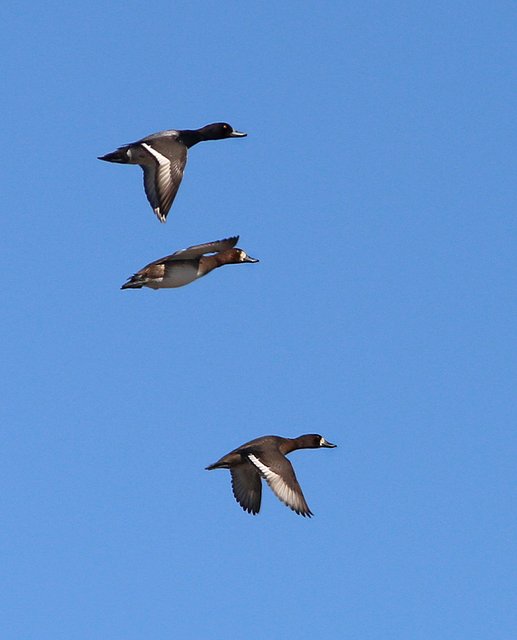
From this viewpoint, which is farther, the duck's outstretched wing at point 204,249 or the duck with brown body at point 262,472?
the duck with brown body at point 262,472

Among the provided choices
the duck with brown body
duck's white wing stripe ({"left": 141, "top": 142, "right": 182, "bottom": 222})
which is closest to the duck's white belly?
duck's white wing stripe ({"left": 141, "top": 142, "right": 182, "bottom": 222})

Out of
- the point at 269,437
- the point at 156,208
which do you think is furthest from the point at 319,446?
the point at 156,208

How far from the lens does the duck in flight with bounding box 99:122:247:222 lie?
26.4 meters

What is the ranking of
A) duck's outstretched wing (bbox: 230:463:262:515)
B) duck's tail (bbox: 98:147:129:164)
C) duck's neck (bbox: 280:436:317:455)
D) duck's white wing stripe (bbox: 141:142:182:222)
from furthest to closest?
duck's neck (bbox: 280:436:317:455), duck's outstretched wing (bbox: 230:463:262:515), duck's tail (bbox: 98:147:129:164), duck's white wing stripe (bbox: 141:142:182:222)

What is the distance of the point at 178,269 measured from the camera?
28.2m

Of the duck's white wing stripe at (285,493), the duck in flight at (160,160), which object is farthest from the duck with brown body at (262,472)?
the duck in flight at (160,160)

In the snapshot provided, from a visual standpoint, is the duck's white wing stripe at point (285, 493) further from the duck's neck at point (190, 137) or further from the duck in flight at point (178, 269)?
the duck's neck at point (190, 137)

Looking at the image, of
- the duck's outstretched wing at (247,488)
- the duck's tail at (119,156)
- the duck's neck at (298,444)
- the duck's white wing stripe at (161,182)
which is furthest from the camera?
the duck's neck at (298,444)

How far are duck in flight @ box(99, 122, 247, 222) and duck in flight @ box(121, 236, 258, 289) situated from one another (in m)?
1.29

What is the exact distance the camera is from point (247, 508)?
30.1m

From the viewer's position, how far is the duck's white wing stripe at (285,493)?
28281 mm

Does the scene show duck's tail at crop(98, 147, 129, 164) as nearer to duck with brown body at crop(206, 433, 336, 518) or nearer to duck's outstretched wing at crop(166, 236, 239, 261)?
duck's outstretched wing at crop(166, 236, 239, 261)

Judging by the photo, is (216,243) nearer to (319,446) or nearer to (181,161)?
(181,161)

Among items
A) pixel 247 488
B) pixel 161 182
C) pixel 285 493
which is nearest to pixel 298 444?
pixel 247 488
